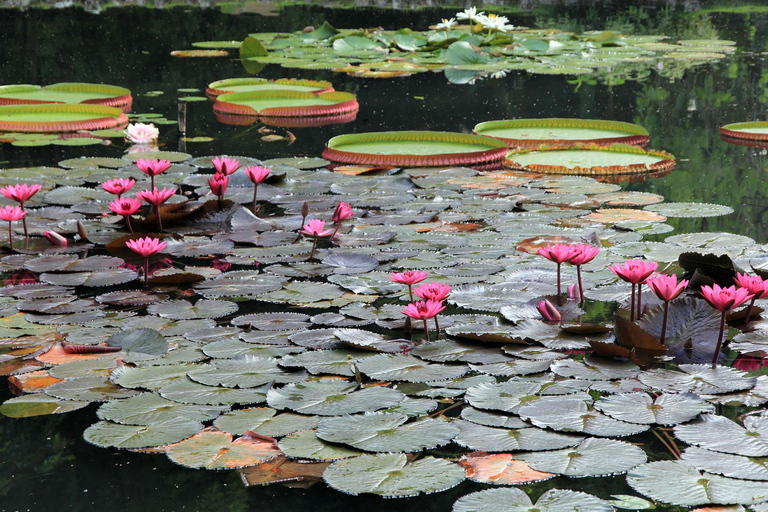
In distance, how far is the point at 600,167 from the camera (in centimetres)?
451

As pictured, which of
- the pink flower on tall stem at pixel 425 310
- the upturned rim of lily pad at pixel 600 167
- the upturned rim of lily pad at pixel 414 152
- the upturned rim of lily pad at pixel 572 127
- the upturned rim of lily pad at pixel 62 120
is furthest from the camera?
the upturned rim of lily pad at pixel 62 120

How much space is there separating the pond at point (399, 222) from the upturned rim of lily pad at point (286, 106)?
0.64 feet

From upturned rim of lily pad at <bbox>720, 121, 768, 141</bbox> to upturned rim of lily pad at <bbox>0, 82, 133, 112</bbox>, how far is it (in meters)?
4.23

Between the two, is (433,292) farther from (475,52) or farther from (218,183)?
(475,52)

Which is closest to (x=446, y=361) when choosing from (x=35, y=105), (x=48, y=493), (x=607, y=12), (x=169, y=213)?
(x=48, y=493)

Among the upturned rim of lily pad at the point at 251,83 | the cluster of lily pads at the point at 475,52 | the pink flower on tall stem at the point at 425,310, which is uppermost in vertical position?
the cluster of lily pads at the point at 475,52

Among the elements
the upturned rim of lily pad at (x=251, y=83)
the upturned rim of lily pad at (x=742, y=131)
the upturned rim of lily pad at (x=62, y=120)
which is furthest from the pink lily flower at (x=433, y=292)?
the upturned rim of lily pad at (x=251, y=83)

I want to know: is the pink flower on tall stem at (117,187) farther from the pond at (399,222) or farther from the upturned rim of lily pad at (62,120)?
the upturned rim of lily pad at (62,120)

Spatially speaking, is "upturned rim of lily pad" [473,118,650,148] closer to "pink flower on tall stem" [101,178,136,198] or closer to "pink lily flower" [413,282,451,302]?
"pink flower on tall stem" [101,178,136,198]

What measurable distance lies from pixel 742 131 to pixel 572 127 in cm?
101

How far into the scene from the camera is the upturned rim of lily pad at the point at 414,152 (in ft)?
→ 15.5

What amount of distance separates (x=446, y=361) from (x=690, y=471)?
26.8 inches

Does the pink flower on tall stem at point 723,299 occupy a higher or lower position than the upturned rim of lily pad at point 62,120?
lower

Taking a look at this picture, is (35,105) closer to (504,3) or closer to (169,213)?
(169,213)
